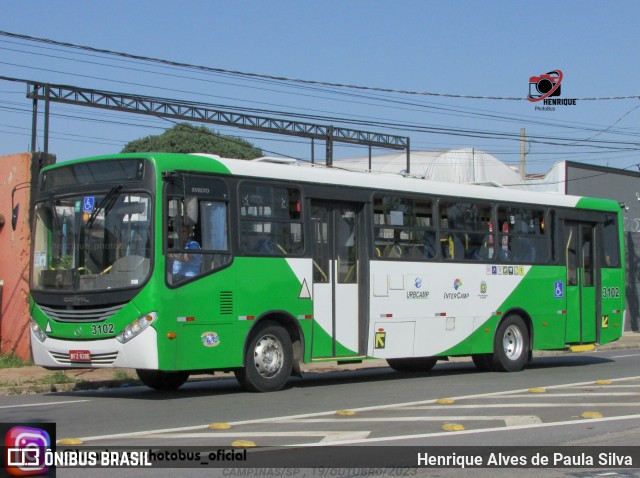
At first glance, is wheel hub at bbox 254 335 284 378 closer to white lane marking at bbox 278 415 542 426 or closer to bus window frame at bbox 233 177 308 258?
bus window frame at bbox 233 177 308 258

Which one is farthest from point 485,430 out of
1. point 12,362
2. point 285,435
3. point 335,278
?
point 12,362

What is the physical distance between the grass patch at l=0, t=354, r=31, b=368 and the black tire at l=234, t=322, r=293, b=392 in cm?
651

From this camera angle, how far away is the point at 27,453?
7609mm

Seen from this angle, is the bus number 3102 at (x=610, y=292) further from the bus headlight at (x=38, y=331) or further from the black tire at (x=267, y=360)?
the bus headlight at (x=38, y=331)

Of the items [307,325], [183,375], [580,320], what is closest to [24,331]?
[183,375]

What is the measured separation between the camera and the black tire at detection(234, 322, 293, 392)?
14125mm

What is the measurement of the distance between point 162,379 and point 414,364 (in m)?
5.86

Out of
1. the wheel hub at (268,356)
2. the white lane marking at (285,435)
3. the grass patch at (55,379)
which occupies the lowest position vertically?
the grass patch at (55,379)

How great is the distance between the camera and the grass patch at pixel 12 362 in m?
18.9

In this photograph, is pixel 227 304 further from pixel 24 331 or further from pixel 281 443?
pixel 24 331

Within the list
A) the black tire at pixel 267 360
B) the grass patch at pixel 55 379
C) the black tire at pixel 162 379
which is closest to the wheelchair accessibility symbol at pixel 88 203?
the black tire at pixel 162 379

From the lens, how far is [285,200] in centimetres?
1480

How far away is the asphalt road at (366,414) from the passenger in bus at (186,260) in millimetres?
1724

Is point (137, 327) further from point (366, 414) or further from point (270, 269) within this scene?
point (366, 414)
